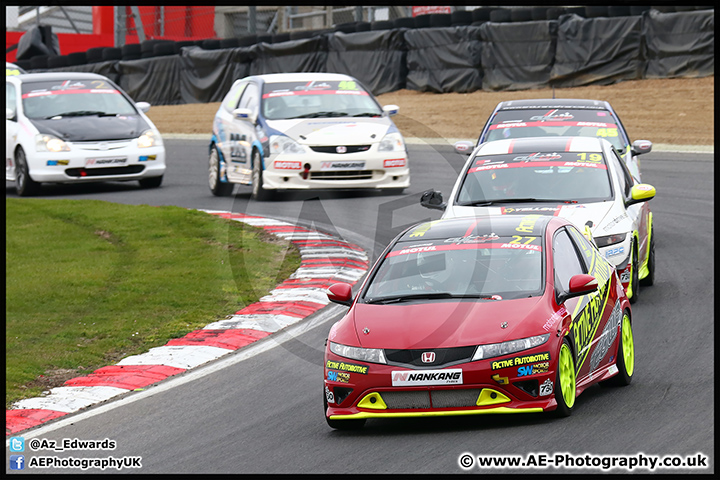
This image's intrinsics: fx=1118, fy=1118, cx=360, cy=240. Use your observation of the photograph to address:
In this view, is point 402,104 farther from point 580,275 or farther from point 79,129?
point 580,275

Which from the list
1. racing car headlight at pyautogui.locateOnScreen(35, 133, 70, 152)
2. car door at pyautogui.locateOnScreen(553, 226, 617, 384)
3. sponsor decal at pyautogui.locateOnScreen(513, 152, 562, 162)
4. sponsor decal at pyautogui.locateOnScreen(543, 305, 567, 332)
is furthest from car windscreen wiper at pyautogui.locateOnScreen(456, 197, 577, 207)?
racing car headlight at pyautogui.locateOnScreen(35, 133, 70, 152)

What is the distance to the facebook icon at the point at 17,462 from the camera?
21.6 feet

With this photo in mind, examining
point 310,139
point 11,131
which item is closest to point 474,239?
point 310,139

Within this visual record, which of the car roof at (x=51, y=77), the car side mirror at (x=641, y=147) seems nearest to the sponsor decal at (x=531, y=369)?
the car side mirror at (x=641, y=147)

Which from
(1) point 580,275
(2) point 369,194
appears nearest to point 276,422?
(1) point 580,275

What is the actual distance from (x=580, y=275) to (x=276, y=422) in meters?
2.16

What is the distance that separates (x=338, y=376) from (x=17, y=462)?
6.53 feet

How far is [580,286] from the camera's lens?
274 inches

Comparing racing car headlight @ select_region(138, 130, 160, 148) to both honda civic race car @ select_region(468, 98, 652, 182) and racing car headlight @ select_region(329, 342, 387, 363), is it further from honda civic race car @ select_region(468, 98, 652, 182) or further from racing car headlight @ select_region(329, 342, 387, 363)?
racing car headlight @ select_region(329, 342, 387, 363)

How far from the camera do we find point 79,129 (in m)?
18.3

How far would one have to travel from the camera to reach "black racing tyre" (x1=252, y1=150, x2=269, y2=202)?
16.6 meters

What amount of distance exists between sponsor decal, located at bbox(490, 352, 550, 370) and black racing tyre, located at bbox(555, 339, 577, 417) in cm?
14

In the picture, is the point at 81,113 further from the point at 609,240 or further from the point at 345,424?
the point at 345,424

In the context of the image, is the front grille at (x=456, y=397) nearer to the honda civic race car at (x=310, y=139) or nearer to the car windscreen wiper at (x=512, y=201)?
the car windscreen wiper at (x=512, y=201)
